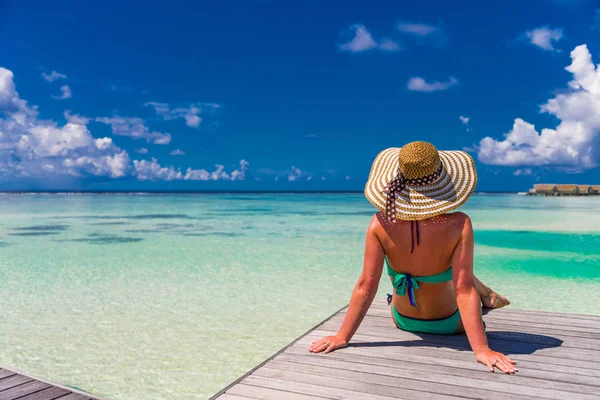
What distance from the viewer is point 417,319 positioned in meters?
3.40

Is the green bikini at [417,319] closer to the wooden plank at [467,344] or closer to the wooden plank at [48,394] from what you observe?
the wooden plank at [467,344]

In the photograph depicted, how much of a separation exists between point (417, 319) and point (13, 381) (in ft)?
9.38

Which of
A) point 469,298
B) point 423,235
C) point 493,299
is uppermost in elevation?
point 423,235

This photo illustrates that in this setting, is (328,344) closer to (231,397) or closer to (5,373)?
(231,397)

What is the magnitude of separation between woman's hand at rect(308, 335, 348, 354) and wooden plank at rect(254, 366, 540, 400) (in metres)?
0.26

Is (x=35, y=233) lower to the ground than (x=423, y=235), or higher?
lower

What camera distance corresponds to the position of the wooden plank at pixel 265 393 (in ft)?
7.84

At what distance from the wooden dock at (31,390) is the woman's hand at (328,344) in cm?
142

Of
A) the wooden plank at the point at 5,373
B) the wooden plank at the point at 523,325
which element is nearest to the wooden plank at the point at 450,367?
the wooden plank at the point at 523,325

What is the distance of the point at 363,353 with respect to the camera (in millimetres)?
3035

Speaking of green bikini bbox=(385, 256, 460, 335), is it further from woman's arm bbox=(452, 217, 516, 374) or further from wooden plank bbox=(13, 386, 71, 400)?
wooden plank bbox=(13, 386, 71, 400)

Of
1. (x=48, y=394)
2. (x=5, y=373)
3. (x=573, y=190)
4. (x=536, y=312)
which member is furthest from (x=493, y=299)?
(x=573, y=190)

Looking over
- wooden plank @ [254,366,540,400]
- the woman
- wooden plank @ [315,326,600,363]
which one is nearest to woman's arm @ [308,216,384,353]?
the woman

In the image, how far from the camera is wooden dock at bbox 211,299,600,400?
2.44 metres
